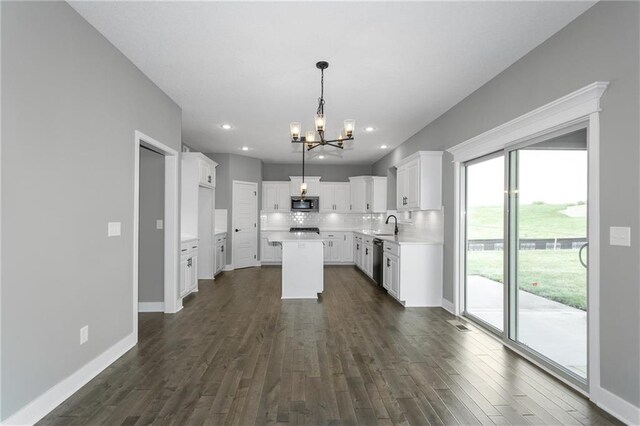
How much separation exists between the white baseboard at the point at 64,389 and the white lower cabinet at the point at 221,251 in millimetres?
3820

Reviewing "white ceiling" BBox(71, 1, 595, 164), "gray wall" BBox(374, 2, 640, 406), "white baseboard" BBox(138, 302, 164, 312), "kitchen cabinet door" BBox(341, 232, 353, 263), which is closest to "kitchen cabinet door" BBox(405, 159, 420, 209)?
"white ceiling" BBox(71, 1, 595, 164)

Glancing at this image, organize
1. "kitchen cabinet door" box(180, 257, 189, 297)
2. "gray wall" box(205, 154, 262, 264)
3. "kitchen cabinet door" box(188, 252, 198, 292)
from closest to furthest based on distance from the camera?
1. "kitchen cabinet door" box(180, 257, 189, 297)
2. "kitchen cabinet door" box(188, 252, 198, 292)
3. "gray wall" box(205, 154, 262, 264)

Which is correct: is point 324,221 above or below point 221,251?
above

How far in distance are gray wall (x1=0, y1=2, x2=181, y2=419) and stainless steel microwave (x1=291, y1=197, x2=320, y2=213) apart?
5427mm

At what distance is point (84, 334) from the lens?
2520mm

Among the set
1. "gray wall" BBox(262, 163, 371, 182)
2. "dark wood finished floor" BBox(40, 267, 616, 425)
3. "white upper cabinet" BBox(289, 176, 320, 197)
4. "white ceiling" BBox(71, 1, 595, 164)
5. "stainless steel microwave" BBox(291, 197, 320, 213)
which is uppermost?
"white ceiling" BBox(71, 1, 595, 164)

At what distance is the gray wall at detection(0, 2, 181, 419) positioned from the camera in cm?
189

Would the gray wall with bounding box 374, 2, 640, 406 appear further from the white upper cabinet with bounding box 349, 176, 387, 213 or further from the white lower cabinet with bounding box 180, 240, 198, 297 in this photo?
the white upper cabinet with bounding box 349, 176, 387, 213

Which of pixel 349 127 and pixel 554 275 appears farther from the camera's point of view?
pixel 349 127

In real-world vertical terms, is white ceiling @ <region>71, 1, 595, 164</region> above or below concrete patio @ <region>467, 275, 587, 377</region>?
above

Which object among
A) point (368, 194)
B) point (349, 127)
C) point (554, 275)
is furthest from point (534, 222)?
point (368, 194)

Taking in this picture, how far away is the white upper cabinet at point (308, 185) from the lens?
8477 mm

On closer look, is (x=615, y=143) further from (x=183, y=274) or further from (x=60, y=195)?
(x=183, y=274)

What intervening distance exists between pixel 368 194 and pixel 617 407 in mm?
6287
